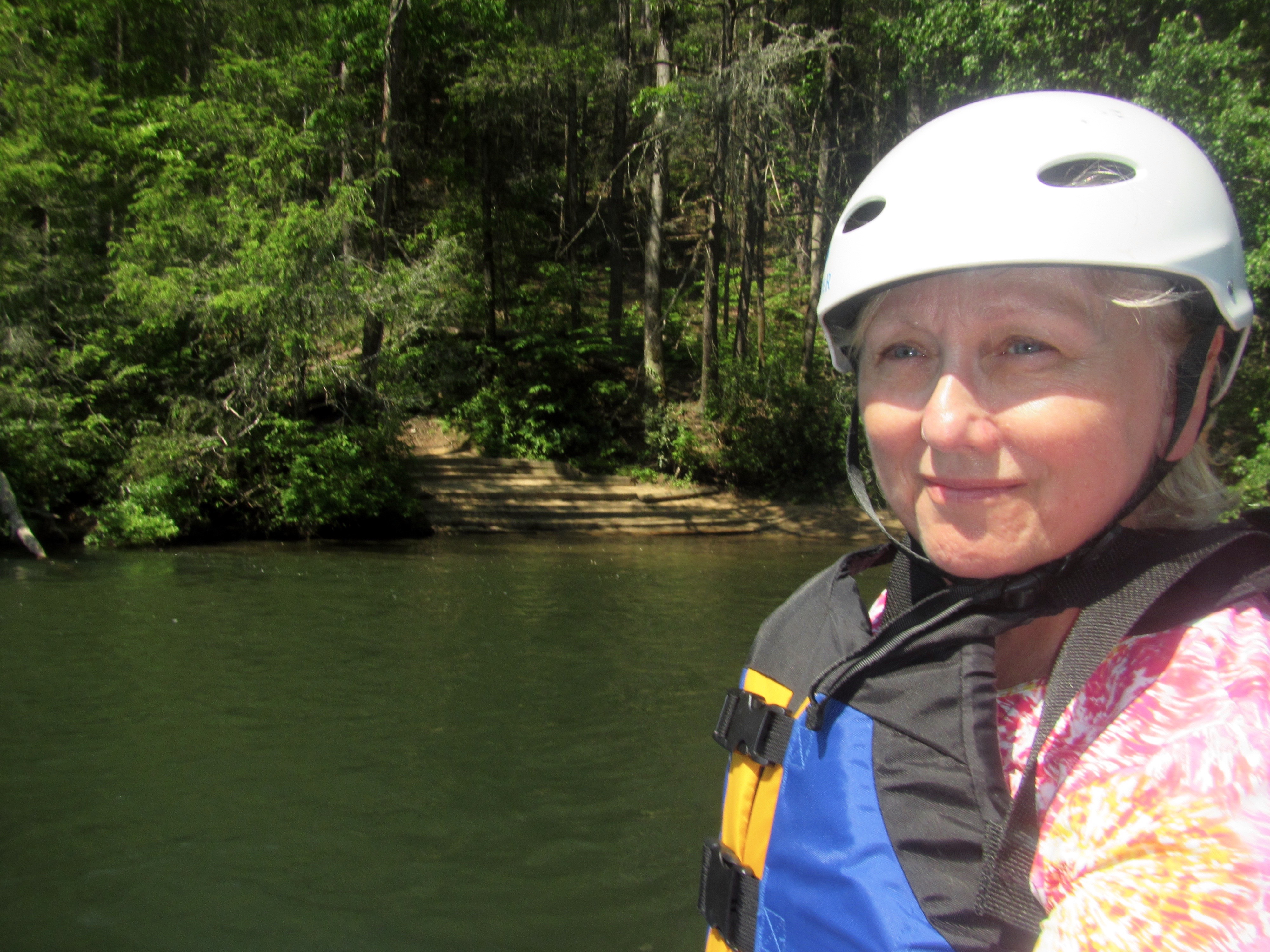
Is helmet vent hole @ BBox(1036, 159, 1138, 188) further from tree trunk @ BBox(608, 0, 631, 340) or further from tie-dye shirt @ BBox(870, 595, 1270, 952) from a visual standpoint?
tree trunk @ BBox(608, 0, 631, 340)

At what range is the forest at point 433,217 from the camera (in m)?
14.7

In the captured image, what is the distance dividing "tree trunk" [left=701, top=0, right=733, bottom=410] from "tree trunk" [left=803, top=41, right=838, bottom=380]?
1874mm

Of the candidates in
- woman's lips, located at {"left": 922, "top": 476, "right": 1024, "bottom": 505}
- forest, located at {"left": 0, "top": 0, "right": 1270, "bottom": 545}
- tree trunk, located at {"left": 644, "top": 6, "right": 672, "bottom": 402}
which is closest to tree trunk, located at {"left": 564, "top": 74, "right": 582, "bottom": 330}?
forest, located at {"left": 0, "top": 0, "right": 1270, "bottom": 545}

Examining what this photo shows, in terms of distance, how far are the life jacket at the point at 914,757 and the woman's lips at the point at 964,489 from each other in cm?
12

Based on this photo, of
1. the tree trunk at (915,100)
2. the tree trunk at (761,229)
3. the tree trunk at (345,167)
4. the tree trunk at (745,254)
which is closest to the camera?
the tree trunk at (345,167)

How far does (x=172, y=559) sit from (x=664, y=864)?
10721mm

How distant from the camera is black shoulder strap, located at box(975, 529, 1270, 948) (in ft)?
3.23

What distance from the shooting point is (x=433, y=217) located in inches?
949

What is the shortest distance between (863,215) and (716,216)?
759 inches

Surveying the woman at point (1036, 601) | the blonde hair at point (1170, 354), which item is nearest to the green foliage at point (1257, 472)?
the blonde hair at point (1170, 354)

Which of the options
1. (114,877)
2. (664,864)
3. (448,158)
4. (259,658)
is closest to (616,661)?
(259,658)

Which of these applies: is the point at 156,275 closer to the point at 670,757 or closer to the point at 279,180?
the point at 279,180

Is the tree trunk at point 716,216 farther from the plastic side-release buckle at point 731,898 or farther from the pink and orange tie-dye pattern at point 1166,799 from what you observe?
the pink and orange tie-dye pattern at point 1166,799

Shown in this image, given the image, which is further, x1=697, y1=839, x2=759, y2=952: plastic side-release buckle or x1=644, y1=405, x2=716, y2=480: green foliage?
x1=644, y1=405, x2=716, y2=480: green foliage
